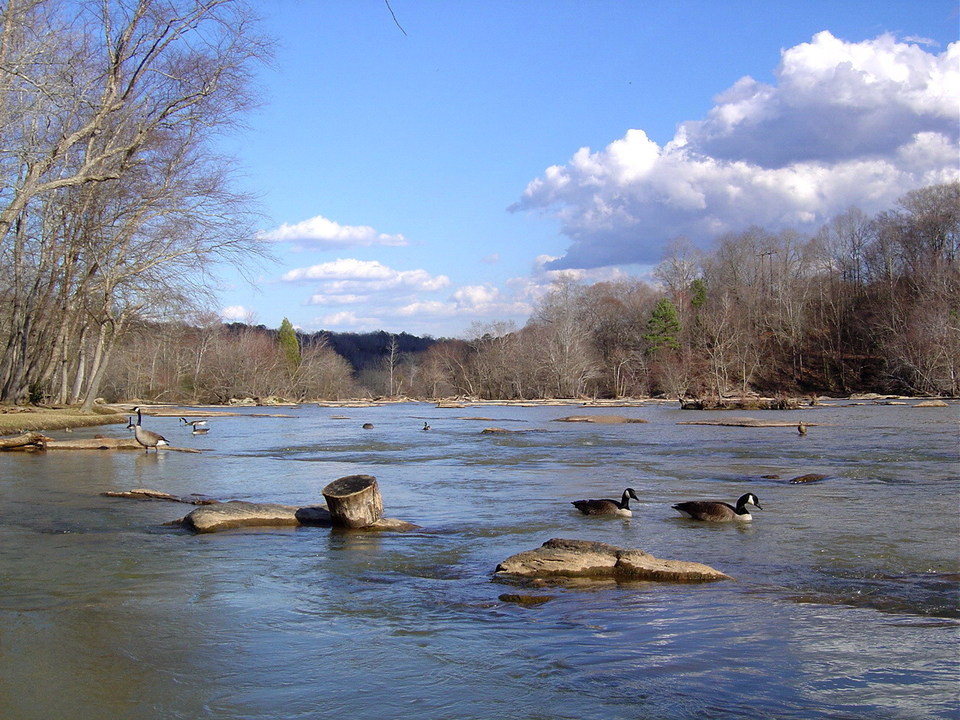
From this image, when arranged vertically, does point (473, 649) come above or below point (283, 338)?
below

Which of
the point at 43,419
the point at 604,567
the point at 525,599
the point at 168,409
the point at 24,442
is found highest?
the point at 43,419

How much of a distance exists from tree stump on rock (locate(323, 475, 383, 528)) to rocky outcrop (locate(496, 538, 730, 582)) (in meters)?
2.72

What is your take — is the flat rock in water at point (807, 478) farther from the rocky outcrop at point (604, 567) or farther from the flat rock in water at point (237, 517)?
the flat rock in water at point (237, 517)

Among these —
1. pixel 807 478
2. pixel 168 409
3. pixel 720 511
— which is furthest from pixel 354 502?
pixel 168 409

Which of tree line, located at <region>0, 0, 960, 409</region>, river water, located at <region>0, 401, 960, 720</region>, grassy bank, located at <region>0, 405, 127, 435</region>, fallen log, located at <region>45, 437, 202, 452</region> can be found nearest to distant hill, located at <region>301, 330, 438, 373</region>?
tree line, located at <region>0, 0, 960, 409</region>

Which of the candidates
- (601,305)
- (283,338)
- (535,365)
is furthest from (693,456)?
A: (283,338)

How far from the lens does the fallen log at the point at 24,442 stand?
18453 mm

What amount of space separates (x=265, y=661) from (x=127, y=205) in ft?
83.6

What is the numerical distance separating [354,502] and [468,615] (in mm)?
3739

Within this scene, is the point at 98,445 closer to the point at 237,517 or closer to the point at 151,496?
the point at 151,496

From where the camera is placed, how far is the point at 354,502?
9.24 metres

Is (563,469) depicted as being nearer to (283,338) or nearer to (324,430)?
(324,430)

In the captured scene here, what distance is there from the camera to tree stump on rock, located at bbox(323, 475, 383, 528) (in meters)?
9.23

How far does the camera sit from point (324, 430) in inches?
1375
